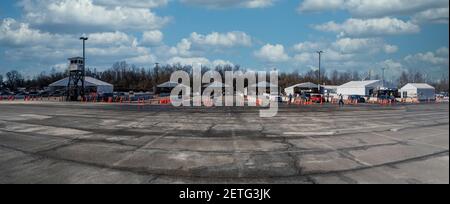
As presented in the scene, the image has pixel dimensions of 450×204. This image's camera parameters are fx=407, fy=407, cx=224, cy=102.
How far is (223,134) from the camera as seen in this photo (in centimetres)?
1909

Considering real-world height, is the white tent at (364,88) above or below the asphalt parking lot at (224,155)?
above

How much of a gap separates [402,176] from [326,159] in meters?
2.86

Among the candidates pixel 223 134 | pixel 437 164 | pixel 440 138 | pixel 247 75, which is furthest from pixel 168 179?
pixel 247 75

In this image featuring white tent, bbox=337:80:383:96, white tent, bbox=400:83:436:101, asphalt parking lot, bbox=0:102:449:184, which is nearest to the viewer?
asphalt parking lot, bbox=0:102:449:184

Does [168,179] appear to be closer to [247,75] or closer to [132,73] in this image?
[247,75]
